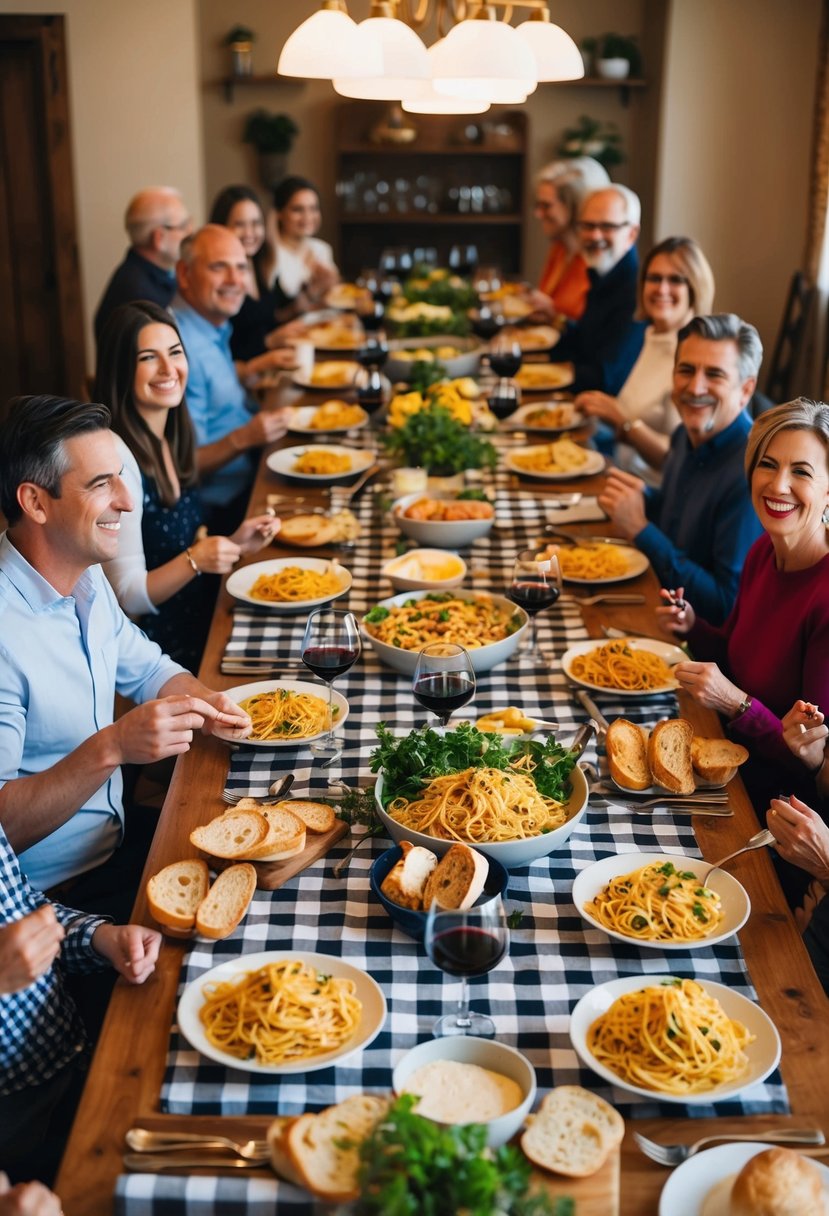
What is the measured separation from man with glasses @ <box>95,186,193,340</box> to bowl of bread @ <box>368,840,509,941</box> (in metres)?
3.39

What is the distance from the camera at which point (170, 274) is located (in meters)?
4.71

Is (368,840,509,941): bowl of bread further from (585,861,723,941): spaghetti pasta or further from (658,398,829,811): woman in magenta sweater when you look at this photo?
(658,398,829,811): woman in magenta sweater

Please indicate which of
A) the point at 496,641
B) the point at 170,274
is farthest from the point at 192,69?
the point at 496,641

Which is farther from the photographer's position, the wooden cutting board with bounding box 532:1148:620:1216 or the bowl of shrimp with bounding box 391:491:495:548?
the bowl of shrimp with bounding box 391:491:495:548

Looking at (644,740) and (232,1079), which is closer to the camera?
(232,1079)

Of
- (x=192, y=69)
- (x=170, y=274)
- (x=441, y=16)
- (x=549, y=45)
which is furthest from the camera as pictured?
(x=192, y=69)

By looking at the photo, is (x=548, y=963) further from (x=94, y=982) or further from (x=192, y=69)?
(x=192, y=69)

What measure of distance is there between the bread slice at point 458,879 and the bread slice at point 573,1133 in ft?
0.99

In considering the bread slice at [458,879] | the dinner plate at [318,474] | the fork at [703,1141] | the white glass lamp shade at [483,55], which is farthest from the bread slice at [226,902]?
the dinner plate at [318,474]

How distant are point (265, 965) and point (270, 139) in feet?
24.2

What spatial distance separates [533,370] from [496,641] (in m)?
2.63

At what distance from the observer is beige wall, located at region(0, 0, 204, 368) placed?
599 cm

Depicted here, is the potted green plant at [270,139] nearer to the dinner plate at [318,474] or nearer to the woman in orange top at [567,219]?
the woman in orange top at [567,219]

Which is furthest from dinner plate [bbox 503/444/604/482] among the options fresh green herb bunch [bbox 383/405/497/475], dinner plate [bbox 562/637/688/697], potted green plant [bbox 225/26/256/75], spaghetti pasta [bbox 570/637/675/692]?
potted green plant [bbox 225/26/256/75]
